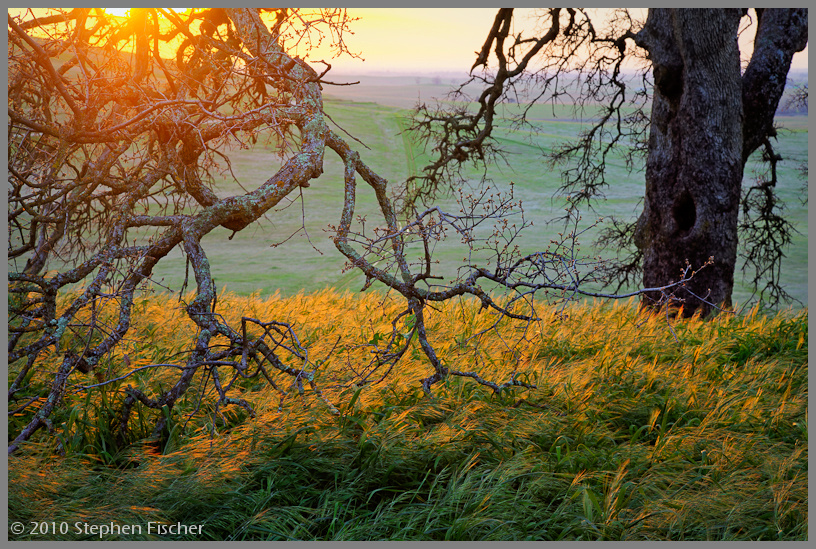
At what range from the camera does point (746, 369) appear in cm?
575

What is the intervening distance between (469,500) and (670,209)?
17.0ft

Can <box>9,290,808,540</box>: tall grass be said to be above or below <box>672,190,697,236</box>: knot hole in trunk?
below

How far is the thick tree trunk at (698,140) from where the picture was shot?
6910 millimetres

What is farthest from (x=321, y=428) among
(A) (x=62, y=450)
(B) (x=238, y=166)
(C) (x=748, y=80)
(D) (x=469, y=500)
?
(B) (x=238, y=166)

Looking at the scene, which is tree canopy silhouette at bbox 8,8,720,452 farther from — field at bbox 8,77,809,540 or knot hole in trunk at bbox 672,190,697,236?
knot hole in trunk at bbox 672,190,697,236

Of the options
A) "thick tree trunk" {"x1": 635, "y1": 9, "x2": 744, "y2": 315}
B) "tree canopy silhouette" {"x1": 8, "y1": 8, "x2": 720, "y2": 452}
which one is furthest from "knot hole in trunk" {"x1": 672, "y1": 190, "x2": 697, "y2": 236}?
"tree canopy silhouette" {"x1": 8, "y1": 8, "x2": 720, "y2": 452}

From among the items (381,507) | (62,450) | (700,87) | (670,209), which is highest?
(700,87)

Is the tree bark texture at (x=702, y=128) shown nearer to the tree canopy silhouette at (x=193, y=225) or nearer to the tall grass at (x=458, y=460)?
the tall grass at (x=458, y=460)

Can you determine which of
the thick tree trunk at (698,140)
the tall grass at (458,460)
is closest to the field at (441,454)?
the tall grass at (458,460)

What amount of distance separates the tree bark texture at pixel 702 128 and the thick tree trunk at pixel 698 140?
1cm

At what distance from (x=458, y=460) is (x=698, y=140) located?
512 centimetres

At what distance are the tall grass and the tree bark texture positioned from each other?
1.95 meters

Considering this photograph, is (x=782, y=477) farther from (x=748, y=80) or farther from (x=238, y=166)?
(x=238, y=166)

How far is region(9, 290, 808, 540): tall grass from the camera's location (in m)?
3.44
